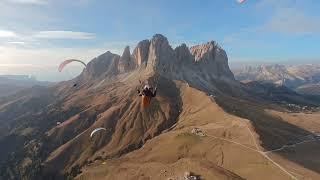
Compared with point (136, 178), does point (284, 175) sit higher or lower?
higher

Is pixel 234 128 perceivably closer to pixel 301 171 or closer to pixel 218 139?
pixel 218 139

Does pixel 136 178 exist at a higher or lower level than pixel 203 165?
lower

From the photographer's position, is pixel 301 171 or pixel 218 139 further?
pixel 218 139

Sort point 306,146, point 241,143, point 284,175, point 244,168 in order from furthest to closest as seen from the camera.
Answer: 1. point 306,146
2. point 241,143
3. point 244,168
4. point 284,175

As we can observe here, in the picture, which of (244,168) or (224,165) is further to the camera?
(224,165)

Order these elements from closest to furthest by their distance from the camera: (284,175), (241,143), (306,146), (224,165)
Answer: (284,175), (224,165), (241,143), (306,146)

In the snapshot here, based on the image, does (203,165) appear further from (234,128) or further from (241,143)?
(234,128)

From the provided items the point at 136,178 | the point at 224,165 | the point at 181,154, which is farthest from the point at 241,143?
the point at 136,178

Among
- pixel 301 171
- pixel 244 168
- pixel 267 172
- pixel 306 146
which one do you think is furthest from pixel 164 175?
pixel 306 146

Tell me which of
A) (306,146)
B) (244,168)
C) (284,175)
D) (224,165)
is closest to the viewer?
(284,175)
